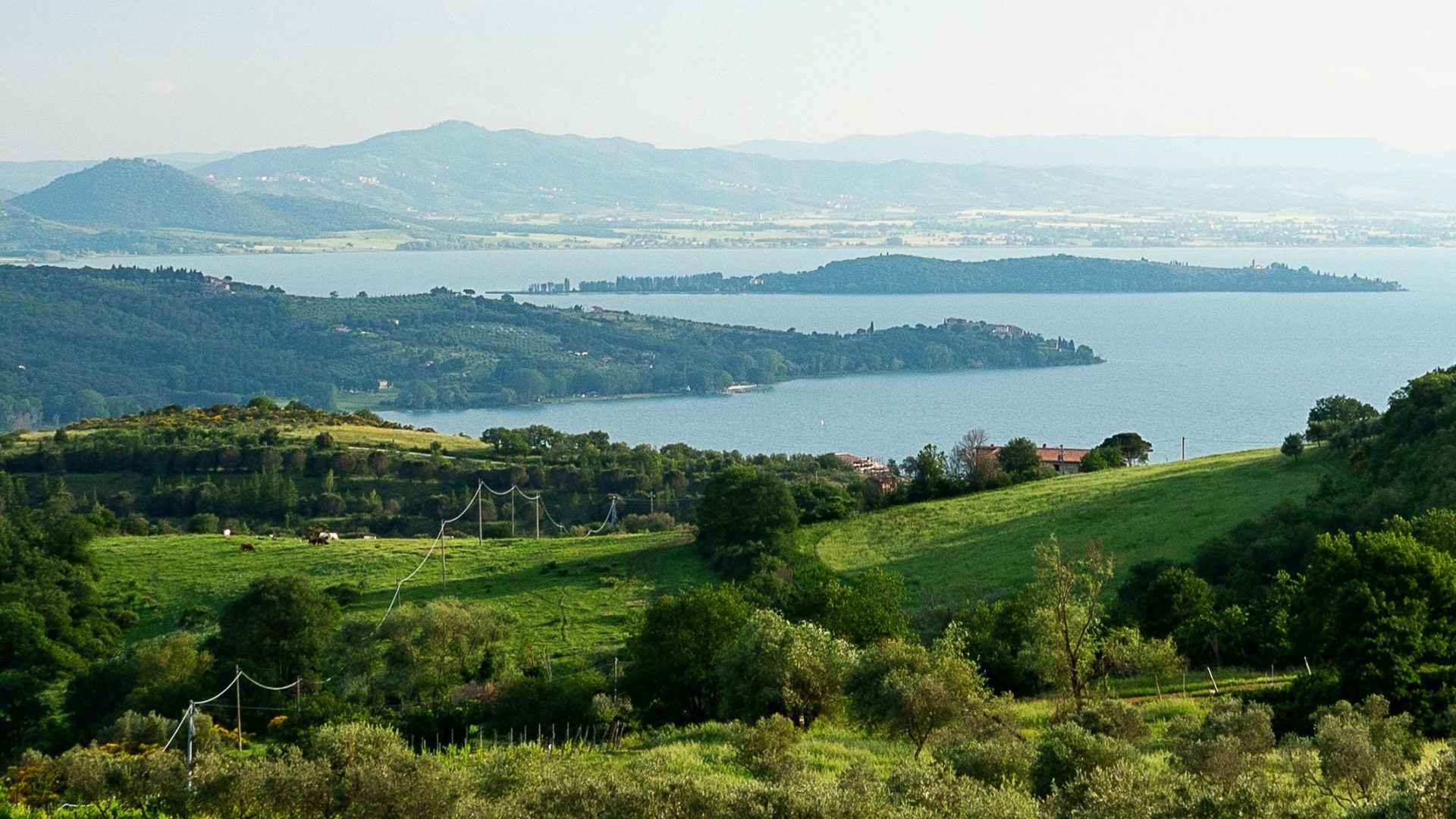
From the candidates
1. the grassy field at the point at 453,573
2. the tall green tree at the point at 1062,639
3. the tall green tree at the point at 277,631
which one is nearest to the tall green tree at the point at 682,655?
the tall green tree at the point at 1062,639

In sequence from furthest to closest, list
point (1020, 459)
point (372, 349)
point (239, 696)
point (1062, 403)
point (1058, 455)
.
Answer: point (372, 349) < point (1062, 403) < point (1058, 455) < point (1020, 459) < point (239, 696)

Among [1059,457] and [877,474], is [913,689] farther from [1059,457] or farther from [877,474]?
[877,474]

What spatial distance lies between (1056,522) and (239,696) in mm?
22502

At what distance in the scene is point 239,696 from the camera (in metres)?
30.7

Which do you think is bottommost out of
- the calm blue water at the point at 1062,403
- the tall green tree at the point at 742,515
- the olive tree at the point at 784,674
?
the calm blue water at the point at 1062,403

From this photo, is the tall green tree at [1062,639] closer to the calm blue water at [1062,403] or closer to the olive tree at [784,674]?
the olive tree at [784,674]

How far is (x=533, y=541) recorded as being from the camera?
48531 millimetres

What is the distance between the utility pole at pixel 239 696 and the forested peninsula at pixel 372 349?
122355mm

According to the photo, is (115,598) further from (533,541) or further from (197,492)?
(197,492)

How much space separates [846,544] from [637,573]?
6.39 m

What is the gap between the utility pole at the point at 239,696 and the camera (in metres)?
27.7

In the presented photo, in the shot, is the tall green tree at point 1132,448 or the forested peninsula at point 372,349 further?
the forested peninsula at point 372,349

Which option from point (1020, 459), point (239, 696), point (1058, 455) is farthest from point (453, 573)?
point (1058, 455)

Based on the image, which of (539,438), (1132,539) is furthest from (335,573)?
(539,438)
